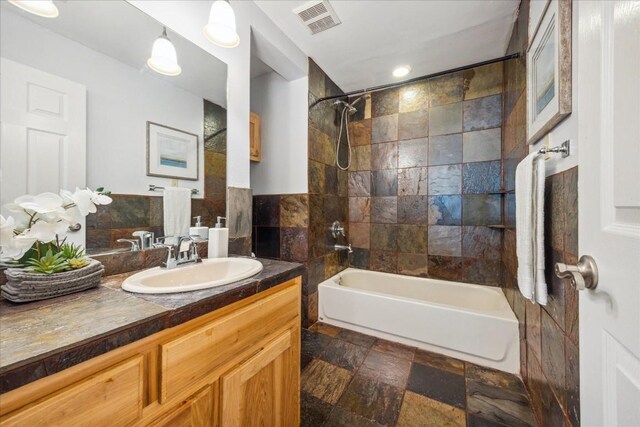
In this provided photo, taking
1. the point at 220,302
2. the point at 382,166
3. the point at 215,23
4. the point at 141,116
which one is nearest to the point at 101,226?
the point at 141,116

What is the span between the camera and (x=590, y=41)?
564 mm

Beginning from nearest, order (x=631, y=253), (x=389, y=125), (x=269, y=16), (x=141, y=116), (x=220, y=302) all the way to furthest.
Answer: (x=631, y=253)
(x=220, y=302)
(x=141, y=116)
(x=269, y=16)
(x=389, y=125)

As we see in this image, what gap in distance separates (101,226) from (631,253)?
1.56m

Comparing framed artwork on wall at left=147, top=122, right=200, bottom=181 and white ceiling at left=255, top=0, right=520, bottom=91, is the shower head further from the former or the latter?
framed artwork on wall at left=147, top=122, right=200, bottom=181

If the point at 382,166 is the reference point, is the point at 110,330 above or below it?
below

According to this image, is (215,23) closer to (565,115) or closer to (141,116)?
(141,116)

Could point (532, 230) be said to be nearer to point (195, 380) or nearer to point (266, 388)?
point (266, 388)

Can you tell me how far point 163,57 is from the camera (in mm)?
1178

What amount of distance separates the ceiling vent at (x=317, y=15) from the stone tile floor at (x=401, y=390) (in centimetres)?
244

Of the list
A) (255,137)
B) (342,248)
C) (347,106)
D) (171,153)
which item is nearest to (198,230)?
(171,153)

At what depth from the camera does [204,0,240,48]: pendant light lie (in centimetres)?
116

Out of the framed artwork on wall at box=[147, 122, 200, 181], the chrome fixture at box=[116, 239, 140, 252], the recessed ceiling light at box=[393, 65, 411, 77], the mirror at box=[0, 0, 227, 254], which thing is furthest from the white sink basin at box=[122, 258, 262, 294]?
the recessed ceiling light at box=[393, 65, 411, 77]

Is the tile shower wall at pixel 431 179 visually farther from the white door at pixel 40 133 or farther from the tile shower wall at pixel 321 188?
the white door at pixel 40 133

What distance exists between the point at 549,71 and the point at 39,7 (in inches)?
79.9
